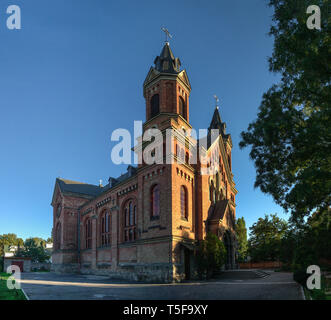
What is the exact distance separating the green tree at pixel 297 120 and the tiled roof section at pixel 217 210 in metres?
11.8

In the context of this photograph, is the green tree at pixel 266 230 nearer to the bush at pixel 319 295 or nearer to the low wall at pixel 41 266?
the bush at pixel 319 295

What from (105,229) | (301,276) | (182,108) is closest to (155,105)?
(182,108)

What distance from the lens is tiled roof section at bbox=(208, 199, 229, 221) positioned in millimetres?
27739

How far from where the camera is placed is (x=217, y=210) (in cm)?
2883

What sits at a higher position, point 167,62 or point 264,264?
point 167,62

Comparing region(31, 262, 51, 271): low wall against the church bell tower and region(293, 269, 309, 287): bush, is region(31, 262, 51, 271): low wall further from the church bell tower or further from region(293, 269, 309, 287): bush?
region(293, 269, 309, 287): bush

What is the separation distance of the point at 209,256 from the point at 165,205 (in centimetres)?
550

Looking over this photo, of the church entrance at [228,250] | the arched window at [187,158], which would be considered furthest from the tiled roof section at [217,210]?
the arched window at [187,158]

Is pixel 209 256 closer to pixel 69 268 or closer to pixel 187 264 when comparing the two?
pixel 187 264

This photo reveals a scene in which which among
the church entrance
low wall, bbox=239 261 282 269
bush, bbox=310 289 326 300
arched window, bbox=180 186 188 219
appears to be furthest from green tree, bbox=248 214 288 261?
bush, bbox=310 289 326 300

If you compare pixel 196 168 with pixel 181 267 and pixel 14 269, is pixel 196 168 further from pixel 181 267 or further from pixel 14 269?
pixel 14 269

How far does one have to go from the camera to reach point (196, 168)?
91.8ft

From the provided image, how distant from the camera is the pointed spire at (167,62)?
1126 inches
